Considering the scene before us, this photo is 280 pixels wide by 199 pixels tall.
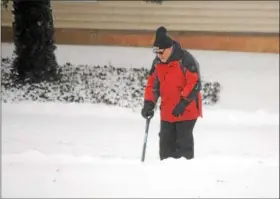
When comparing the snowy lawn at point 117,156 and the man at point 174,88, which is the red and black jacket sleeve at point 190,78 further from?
the snowy lawn at point 117,156

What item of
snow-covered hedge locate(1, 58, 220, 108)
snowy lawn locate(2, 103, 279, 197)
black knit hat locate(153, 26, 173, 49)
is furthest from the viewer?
snowy lawn locate(2, 103, 279, 197)

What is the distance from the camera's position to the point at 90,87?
86 centimetres

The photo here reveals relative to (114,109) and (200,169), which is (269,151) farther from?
(114,109)

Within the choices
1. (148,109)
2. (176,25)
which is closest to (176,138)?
(148,109)

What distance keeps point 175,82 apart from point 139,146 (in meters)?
0.41

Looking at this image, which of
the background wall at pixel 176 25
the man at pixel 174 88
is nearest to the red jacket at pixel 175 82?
the man at pixel 174 88

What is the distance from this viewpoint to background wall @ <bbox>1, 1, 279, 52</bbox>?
0.75m

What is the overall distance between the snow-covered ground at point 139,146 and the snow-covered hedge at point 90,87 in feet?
0.06

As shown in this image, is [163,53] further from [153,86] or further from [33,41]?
[33,41]

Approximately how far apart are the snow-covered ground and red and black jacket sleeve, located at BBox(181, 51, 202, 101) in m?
0.24

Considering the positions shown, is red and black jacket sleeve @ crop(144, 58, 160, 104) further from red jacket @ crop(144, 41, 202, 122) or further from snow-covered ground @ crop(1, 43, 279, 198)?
snow-covered ground @ crop(1, 43, 279, 198)

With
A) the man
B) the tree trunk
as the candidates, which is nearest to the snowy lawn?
the tree trunk

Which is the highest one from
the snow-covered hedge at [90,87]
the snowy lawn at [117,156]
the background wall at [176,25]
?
the background wall at [176,25]

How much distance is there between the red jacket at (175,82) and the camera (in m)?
0.56
